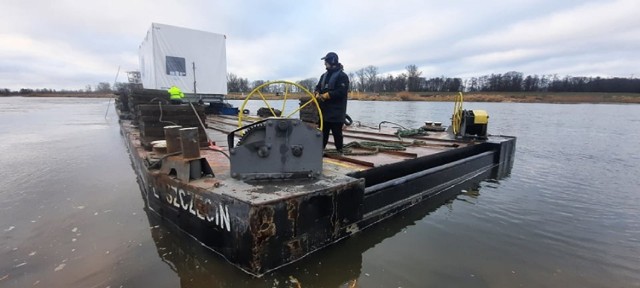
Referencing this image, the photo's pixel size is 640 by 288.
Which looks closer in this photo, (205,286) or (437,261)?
(205,286)

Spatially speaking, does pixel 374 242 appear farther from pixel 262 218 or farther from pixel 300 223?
pixel 262 218

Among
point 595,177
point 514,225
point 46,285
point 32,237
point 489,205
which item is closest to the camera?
point 46,285

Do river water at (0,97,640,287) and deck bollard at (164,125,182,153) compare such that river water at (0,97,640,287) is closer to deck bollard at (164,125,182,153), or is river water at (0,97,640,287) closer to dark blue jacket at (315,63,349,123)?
deck bollard at (164,125,182,153)

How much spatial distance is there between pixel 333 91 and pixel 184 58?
37.6ft

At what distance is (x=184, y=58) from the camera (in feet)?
46.6

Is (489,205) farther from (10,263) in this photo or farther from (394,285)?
(10,263)

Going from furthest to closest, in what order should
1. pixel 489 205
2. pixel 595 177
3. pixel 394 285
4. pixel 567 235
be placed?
pixel 595 177 → pixel 489 205 → pixel 567 235 → pixel 394 285

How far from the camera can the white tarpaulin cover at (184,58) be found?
1349cm

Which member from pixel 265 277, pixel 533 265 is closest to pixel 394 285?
pixel 265 277

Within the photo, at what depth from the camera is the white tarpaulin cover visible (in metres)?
13.5

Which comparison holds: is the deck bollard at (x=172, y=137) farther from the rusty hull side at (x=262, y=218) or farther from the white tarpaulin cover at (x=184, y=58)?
the white tarpaulin cover at (x=184, y=58)

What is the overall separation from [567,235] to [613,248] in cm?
48

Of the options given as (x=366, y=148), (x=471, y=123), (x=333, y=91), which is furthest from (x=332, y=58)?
(x=471, y=123)

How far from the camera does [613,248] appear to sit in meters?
4.07
